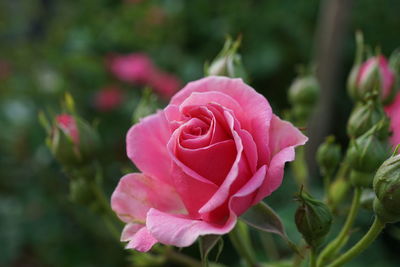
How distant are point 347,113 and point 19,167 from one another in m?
1.47

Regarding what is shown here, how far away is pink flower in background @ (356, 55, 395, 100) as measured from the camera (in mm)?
883

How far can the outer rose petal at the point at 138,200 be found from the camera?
23.7 inches

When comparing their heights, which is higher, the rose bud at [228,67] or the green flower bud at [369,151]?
the rose bud at [228,67]

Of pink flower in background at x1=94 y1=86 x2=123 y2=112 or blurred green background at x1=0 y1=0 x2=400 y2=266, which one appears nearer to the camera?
blurred green background at x1=0 y1=0 x2=400 y2=266

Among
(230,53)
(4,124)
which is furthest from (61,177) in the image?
(230,53)

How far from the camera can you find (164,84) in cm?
227

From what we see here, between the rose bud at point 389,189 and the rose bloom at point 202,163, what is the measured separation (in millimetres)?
95

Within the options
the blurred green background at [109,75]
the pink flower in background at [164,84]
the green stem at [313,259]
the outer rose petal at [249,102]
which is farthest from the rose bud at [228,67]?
the pink flower in background at [164,84]

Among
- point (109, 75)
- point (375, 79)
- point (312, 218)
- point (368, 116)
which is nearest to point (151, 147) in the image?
point (312, 218)

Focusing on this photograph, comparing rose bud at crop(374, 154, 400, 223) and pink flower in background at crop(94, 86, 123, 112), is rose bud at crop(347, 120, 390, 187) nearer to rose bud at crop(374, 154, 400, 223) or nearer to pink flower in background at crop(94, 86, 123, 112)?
rose bud at crop(374, 154, 400, 223)

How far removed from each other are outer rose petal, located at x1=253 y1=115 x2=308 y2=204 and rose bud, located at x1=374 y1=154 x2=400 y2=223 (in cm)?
9

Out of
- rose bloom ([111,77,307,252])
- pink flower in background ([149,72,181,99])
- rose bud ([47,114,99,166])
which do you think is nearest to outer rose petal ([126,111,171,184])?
rose bloom ([111,77,307,252])

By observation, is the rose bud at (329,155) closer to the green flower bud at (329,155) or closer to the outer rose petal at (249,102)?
the green flower bud at (329,155)

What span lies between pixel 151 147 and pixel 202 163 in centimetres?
9
